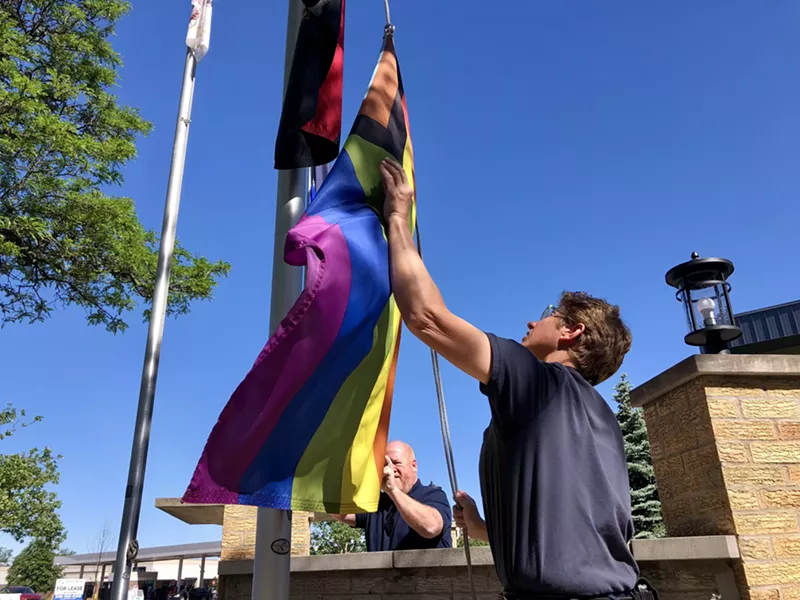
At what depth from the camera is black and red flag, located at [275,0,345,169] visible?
2797 millimetres

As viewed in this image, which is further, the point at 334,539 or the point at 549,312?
the point at 334,539

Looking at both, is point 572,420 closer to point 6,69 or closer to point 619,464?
point 619,464

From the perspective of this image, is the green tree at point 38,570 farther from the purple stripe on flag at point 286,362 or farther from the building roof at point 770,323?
the purple stripe on flag at point 286,362

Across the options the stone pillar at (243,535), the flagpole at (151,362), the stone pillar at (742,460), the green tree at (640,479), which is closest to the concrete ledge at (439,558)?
the stone pillar at (742,460)

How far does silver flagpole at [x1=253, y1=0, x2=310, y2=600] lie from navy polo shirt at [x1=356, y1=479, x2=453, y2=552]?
1.69 metres

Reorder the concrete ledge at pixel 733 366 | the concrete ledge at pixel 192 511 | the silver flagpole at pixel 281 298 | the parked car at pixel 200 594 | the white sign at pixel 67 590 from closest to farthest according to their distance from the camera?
the silver flagpole at pixel 281 298
the concrete ledge at pixel 733 366
the concrete ledge at pixel 192 511
the white sign at pixel 67 590
the parked car at pixel 200 594

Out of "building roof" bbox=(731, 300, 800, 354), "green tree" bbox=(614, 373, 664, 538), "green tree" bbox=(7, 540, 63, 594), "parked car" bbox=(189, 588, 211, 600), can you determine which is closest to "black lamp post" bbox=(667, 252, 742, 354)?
"green tree" bbox=(614, 373, 664, 538)

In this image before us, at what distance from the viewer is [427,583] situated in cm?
429

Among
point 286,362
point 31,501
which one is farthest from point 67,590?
point 286,362

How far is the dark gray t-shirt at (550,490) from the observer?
59.2 inches

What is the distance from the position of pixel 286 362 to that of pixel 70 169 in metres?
8.05

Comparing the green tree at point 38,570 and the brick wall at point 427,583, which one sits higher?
the green tree at point 38,570

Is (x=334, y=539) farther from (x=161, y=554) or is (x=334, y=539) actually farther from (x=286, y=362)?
(x=286, y=362)

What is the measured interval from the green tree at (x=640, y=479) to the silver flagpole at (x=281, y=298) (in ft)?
36.7
